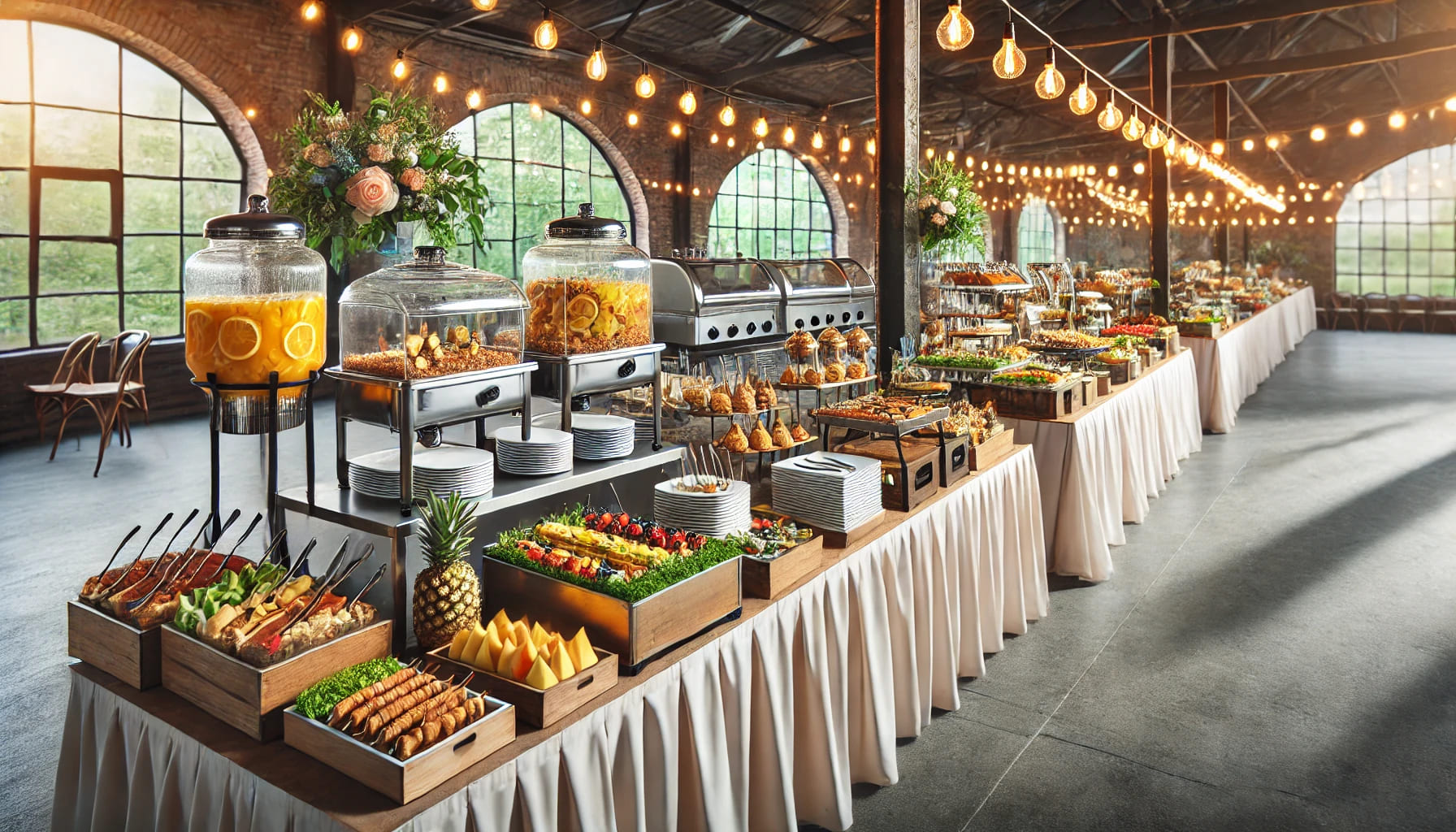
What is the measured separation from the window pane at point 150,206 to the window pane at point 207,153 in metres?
0.23

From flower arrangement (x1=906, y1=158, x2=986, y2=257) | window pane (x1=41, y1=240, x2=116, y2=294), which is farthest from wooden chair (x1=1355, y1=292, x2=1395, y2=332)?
window pane (x1=41, y1=240, x2=116, y2=294)

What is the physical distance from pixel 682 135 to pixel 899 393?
10055 mm

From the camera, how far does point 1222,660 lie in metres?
3.41

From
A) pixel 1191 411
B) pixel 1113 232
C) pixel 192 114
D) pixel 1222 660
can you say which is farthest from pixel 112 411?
pixel 1113 232

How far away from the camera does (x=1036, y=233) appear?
22609 mm

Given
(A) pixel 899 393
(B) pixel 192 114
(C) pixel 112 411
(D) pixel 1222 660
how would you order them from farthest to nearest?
(B) pixel 192 114
(C) pixel 112 411
(A) pixel 899 393
(D) pixel 1222 660

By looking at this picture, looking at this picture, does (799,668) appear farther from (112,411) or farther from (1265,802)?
(112,411)

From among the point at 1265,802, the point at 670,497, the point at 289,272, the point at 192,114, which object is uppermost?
the point at 192,114

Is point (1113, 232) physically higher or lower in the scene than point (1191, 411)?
higher

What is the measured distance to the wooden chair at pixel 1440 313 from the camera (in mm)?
18391

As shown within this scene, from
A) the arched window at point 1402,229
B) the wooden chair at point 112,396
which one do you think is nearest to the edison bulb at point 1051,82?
the wooden chair at point 112,396

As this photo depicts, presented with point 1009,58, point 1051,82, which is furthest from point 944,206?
point 1009,58

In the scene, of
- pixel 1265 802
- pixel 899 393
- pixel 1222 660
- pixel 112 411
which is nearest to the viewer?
pixel 1265 802

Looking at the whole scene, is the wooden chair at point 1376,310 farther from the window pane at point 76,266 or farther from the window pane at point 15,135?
the window pane at point 15,135
